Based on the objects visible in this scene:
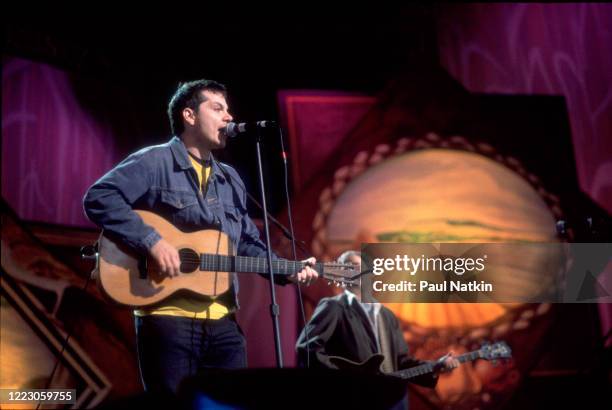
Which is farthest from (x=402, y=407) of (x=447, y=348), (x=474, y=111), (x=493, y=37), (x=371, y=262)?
(x=493, y=37)

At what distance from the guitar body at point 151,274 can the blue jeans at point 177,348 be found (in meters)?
0.11

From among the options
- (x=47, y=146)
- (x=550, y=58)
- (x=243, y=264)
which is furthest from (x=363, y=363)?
(x=550, y=58)

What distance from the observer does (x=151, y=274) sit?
270 cm

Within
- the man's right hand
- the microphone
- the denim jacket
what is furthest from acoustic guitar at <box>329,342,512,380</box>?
the microphone

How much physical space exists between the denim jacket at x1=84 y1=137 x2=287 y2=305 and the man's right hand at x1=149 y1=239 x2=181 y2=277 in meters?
0.03

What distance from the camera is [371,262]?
15.9 feet

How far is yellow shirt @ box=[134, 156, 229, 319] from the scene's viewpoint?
8.69ft

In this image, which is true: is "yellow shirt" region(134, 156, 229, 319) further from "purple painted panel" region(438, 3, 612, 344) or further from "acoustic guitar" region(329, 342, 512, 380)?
"purple painted panel" region(438, 3, 612, 344)

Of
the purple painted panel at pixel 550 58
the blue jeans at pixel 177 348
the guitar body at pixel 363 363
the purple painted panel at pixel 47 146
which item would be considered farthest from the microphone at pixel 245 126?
the purple painted panel at pixel 550 58

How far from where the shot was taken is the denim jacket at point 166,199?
2.66 metres

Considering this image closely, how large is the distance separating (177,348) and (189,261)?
386 mm

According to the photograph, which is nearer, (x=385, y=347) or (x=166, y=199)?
(x=166, y=199)

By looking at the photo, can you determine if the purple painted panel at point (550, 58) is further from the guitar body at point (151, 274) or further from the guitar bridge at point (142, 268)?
the guitar bridge at point (142, 268)

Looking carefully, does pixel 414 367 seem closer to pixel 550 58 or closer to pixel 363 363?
pixel 363 363
